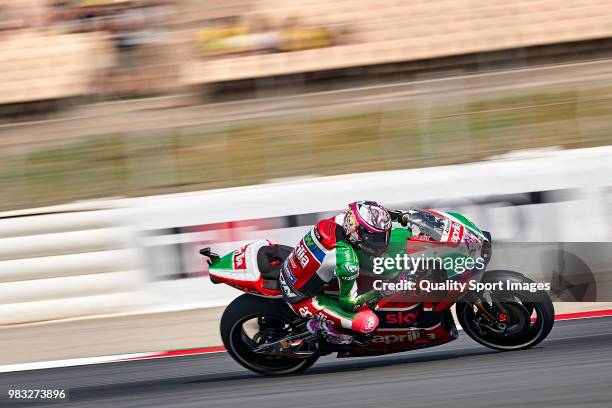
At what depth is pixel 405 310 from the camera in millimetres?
5965

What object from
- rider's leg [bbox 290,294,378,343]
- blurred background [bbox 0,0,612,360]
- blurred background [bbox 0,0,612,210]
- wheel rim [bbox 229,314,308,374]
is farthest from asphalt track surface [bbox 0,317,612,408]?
blurred background [bbox 0,0,612,210]

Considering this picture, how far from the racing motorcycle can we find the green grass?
2441 millimetres

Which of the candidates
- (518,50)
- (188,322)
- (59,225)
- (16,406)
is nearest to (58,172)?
(59,225)

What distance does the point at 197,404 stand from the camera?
19.1 feet

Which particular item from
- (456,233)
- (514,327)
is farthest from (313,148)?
(514,327)

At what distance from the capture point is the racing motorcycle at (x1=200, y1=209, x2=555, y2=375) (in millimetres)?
5699

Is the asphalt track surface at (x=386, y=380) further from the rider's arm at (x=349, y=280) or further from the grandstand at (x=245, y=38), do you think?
the grandstand at (x=245, y=38)

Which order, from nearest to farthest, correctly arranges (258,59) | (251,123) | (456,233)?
(456,233), (251,123), (258,59)

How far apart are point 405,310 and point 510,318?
2.37 feet

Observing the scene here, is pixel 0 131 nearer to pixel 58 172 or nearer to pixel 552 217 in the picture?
pixel 58 172

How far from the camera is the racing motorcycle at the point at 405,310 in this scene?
5.70 metres

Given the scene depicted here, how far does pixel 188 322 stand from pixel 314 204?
5.35 ft

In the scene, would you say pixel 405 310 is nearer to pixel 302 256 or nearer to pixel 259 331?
pixel 302 256

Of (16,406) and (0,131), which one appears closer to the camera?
A: (16,406)
